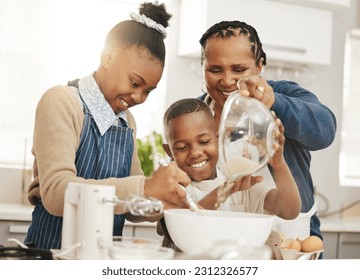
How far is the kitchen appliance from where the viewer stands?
818 mm

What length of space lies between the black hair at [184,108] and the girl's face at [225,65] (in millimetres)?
38

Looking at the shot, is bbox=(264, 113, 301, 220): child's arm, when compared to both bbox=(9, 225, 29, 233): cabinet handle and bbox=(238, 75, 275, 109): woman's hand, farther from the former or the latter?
bbox=(9, 225, 29, 233): cabinet handle

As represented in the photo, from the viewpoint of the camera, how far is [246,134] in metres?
1.00

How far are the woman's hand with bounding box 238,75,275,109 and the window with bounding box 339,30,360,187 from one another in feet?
1.19

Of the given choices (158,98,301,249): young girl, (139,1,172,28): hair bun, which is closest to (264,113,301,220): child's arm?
(158,98,301,249): young girl

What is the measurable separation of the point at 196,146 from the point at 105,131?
0.20m

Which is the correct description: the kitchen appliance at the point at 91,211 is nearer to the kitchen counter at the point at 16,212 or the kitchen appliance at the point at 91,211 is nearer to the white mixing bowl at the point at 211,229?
the white mixing bowl at the point at 211,229

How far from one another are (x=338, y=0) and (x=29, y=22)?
74 centimetres

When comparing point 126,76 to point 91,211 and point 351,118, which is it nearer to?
point 91,211

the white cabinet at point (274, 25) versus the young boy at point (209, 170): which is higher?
the white cabinet at point (274, 25)

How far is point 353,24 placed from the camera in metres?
1.44

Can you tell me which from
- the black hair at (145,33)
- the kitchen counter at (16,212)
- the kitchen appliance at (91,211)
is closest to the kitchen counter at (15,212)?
the kitchen counter at (16,212)

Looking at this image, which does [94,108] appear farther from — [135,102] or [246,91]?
[246,91]

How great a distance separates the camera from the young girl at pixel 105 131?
927 mm
